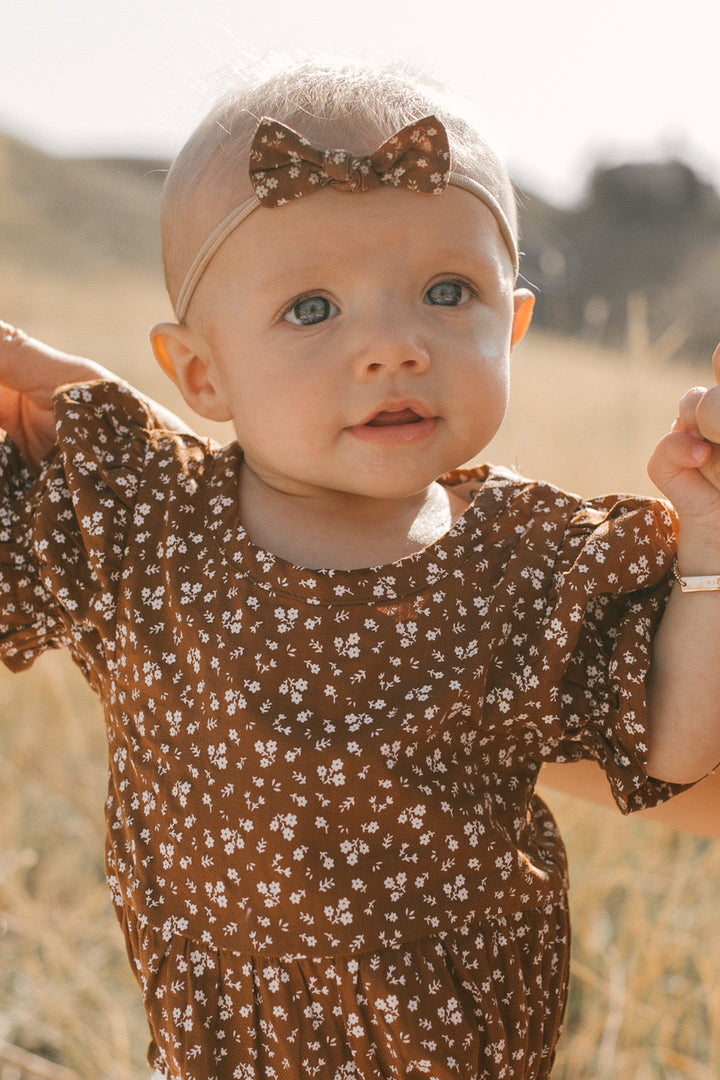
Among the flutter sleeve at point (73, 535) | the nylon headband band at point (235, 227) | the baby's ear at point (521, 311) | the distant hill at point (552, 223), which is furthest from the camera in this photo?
the distant hill at point (552, 223)

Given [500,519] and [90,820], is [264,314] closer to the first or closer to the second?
[500,519]

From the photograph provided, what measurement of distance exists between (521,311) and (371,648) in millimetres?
605

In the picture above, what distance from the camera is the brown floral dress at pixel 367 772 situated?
1228 mm

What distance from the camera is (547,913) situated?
4.42 ft

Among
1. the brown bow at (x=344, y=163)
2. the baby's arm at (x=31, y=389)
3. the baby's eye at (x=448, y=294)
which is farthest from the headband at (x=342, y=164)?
the baby's arm at (x=31, y=389)

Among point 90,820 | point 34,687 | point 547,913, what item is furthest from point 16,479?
point 34,687

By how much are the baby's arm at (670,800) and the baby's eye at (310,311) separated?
0.71 m

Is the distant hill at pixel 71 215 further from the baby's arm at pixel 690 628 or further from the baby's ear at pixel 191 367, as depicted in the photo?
the baby's arm at pixel 690 628

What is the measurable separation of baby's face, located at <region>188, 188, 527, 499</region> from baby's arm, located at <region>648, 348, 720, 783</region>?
0.24 meters

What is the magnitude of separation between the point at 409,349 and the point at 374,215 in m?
0.17

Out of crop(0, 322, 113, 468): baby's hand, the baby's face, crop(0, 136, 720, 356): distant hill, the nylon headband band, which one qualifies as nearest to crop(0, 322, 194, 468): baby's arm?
crop(0, 322, 113, 468): baby's hand

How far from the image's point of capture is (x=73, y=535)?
1.43 m

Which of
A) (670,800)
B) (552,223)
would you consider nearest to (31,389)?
(670,800)

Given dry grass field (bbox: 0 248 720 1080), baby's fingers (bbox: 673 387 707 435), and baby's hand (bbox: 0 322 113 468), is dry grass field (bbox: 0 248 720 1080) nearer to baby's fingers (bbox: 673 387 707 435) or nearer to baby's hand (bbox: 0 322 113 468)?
baby's fingers (bbox: 673 387 707 435)
